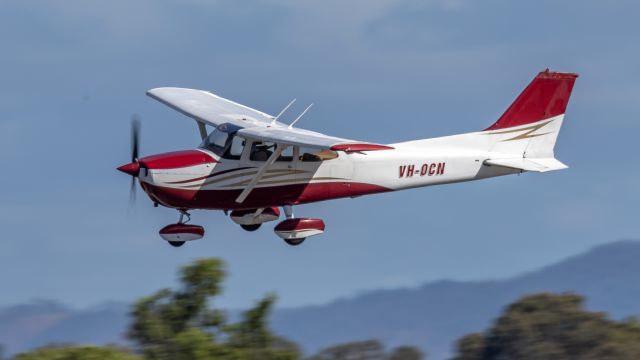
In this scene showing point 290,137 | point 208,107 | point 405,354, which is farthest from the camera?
point 405,354

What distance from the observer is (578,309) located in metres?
60.1

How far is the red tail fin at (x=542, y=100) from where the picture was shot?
26.5 m

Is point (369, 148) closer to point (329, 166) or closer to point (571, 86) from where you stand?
point (329, 166)

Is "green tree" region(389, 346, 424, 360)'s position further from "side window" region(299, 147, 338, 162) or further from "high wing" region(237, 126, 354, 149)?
"high wing" region(237, 126, 354, 149)

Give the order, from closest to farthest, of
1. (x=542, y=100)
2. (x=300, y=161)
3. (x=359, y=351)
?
(x=300, y=161) < (x=542, y=100) < (x=359, y=351)

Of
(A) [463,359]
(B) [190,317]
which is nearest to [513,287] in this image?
(A) [463,359]

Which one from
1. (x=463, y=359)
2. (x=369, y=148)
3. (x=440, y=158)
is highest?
(x=463, y=359)

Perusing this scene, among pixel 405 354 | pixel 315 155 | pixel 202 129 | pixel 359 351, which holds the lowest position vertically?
pixel 315 155

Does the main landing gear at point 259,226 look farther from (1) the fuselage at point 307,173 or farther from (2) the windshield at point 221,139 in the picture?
(2) the windshield at point 221,139

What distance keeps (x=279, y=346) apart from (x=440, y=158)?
8.17 m

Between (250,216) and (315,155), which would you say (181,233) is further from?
(315,155)

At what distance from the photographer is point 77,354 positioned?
2667 cm

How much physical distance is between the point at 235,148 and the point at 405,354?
40391mm

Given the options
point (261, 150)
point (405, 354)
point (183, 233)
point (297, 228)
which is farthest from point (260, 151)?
point (405, 354)
